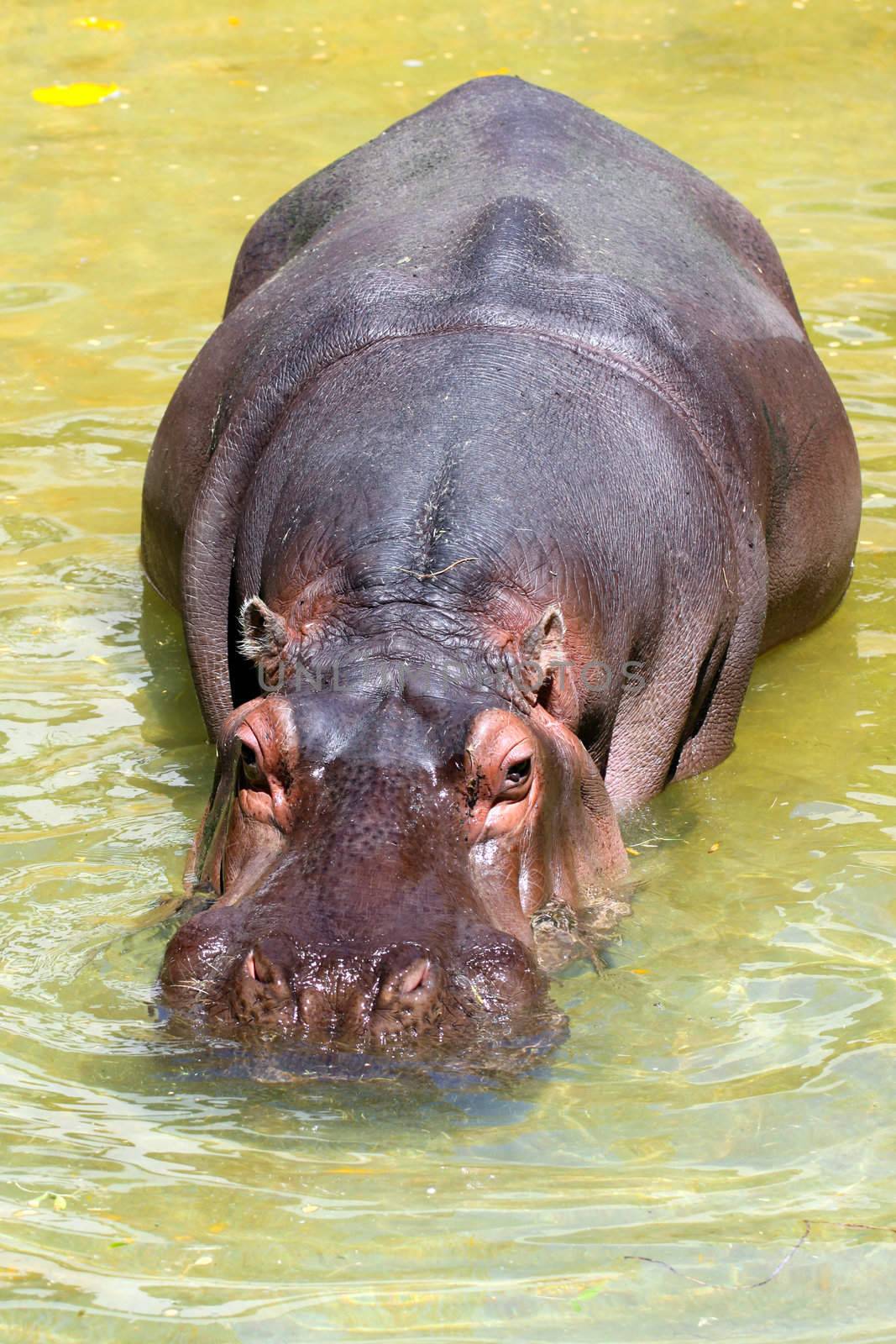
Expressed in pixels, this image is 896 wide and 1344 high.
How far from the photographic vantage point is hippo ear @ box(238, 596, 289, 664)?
4457 mm

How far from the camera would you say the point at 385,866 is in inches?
150

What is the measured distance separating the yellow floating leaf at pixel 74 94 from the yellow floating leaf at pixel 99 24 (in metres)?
0.99

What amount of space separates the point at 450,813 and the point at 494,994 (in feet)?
1.45

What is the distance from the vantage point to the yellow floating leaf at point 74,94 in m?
11.9

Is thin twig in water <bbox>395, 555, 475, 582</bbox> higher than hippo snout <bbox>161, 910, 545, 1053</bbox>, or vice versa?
thin twig in water <bbox>395, 555, 475, 582</bbox>

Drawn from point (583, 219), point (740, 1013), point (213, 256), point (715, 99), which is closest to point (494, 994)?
point (740, 1013)

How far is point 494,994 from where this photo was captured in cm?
368

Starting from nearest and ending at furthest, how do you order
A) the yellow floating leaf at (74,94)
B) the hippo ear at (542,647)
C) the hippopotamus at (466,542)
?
the hippopotamus at (466,542), the hippo ear at (542,647), the yellow floating leaf at (74,94)

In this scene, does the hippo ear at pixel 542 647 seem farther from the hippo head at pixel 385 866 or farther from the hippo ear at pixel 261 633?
the hippo ear at pixel 261 633

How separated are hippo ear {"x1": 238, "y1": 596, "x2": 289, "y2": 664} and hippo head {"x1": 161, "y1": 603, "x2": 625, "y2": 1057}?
0.04 m

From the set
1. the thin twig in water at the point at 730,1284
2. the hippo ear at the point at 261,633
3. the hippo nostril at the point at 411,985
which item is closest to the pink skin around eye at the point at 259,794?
the hippo ear at the point at 261,633

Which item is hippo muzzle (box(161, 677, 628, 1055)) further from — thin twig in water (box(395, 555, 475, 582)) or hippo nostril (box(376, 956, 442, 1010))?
thin twig in water (box(395, 555, 475, 582))

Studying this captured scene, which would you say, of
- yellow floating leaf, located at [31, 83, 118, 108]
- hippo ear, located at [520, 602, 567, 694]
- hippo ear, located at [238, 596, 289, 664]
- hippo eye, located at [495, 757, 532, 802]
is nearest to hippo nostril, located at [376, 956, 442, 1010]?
hippo eye, located at [495, 757, 532, 802]

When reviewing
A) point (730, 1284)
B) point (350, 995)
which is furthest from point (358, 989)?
point (730, 1284)
